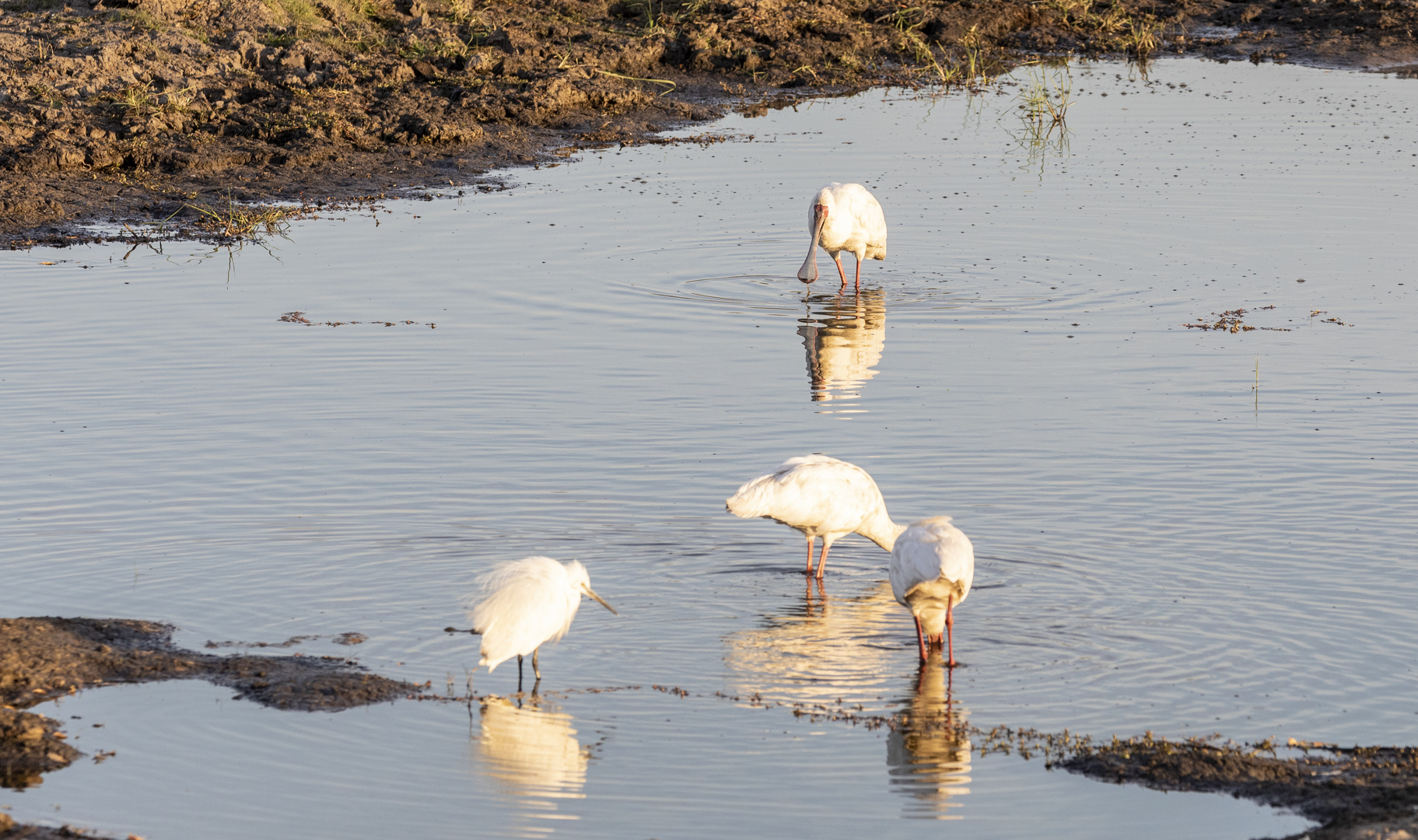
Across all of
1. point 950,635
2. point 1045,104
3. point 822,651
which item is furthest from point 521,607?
point 1045,104

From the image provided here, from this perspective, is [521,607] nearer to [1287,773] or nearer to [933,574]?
[933,574]

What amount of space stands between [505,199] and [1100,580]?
1028cm

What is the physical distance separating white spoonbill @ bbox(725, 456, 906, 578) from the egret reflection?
13.5 inches

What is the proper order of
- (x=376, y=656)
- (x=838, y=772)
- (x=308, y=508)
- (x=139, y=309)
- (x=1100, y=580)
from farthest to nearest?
(x=139, y=309)
(x=308, y=508)
(x=1100, y=580)
(x=376, y=656)
(x=838, y=772)

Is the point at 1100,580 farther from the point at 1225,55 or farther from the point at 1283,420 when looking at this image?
the point at 1225,55

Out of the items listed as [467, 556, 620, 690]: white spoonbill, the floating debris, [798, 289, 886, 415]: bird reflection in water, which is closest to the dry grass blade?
[798, 289, 886, 415]: bird reflection in water

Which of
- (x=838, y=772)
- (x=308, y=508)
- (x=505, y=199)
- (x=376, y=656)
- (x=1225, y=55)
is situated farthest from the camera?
(x=1225, y=55)

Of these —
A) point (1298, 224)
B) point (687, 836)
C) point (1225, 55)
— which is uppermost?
point (1225, 55)

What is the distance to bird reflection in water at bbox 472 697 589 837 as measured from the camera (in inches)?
241

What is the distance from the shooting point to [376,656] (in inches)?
289

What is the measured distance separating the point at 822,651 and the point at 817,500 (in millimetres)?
935

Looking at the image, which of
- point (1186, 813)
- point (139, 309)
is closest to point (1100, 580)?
point (1186, 813)

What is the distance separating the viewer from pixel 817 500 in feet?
27.5

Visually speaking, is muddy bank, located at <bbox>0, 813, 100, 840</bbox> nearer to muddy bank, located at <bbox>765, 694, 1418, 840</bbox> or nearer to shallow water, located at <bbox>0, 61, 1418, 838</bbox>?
shallow water, located at <bbox>0, 61, 1418, 838</bbox>
